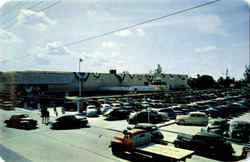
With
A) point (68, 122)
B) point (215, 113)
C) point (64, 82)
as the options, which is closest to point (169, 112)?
point (215, 113)

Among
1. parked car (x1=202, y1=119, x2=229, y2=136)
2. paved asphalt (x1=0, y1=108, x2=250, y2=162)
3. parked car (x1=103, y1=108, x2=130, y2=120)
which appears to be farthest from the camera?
parked car (x1=103, y1=108, x2=130, y2=120)

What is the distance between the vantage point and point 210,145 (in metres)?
11.1

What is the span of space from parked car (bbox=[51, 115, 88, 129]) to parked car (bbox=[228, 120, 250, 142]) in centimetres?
1335

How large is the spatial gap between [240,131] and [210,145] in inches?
208

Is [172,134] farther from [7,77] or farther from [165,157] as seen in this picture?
[7,77]

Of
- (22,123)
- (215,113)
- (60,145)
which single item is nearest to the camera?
(60,145)

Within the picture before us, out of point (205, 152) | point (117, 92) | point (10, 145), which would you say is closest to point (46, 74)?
point (117, 92)

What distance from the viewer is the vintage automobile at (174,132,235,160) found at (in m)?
10.9

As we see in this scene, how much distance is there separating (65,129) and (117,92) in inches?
1719

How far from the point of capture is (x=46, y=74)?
49906mm

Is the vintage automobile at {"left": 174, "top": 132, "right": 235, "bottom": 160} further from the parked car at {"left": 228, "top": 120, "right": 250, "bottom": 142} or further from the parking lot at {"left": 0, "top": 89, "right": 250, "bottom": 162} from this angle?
the parked car at {"left": 228, "top": 120, "right": 250, "bottom": 142}

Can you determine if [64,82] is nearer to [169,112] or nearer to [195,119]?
[169,112]

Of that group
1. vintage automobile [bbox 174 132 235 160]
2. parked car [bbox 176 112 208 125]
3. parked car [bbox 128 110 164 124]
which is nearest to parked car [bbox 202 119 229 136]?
parked car [bbox 176 112 208 125]

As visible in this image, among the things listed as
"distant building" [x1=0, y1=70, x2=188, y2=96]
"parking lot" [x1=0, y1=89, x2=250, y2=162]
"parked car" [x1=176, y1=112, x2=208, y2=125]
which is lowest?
"parking lot" [x1=0, y1=89, x2=250, y2=162]
